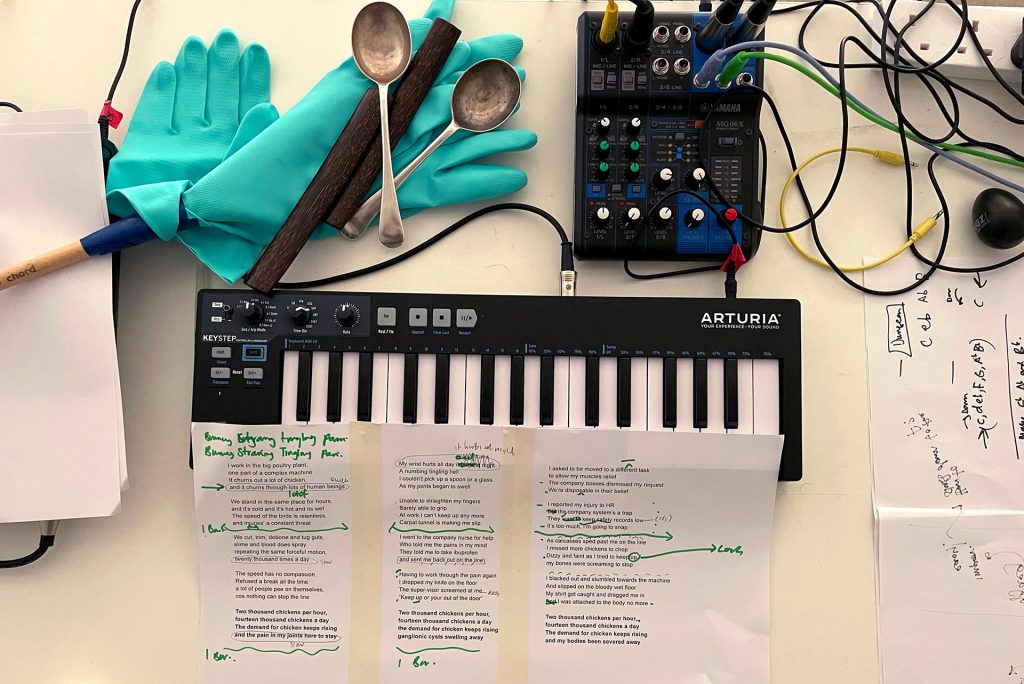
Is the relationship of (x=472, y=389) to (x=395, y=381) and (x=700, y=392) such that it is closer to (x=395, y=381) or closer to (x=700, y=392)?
(x=395, y=381)

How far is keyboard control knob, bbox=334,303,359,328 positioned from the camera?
833 mm

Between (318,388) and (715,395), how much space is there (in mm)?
482

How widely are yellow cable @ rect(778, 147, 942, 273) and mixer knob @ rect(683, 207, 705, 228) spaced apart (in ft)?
0.41

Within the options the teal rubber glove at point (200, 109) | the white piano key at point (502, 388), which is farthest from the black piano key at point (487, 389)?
the teal rubber glove at point (200, 109)

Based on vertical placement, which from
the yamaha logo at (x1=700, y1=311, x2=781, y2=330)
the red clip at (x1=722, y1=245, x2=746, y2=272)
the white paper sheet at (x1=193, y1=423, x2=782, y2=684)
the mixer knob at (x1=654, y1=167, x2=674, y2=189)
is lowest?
the white paper sheet at (x1=193, y1=423, x2=782, y2=684)

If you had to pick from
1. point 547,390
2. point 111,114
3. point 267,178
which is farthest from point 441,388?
point 111,114

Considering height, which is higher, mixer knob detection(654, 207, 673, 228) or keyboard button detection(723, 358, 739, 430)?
mixer knob detection(654, 207, 673, 228)

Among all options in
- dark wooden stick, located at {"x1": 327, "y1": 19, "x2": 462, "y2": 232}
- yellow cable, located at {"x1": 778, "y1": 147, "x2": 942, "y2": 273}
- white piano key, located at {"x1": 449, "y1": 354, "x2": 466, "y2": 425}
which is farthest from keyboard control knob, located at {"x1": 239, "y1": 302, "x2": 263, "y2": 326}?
yellow cable, located at {"x1": 778, "y1": 147, "x2": 942, "y2": 273}

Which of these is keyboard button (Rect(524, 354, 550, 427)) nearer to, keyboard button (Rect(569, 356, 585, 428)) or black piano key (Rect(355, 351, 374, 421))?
keyboard button (Rect(569, 356, 585, 428))

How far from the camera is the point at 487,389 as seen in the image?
0.82 metres

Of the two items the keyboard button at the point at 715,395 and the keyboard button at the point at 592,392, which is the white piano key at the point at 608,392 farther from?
the keyboard button at the point at 715,395

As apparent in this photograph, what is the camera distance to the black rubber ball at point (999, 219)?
2.76 feet

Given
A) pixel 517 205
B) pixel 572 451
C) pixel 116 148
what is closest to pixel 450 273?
pixel 517 205

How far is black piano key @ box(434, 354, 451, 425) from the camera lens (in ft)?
2.70
